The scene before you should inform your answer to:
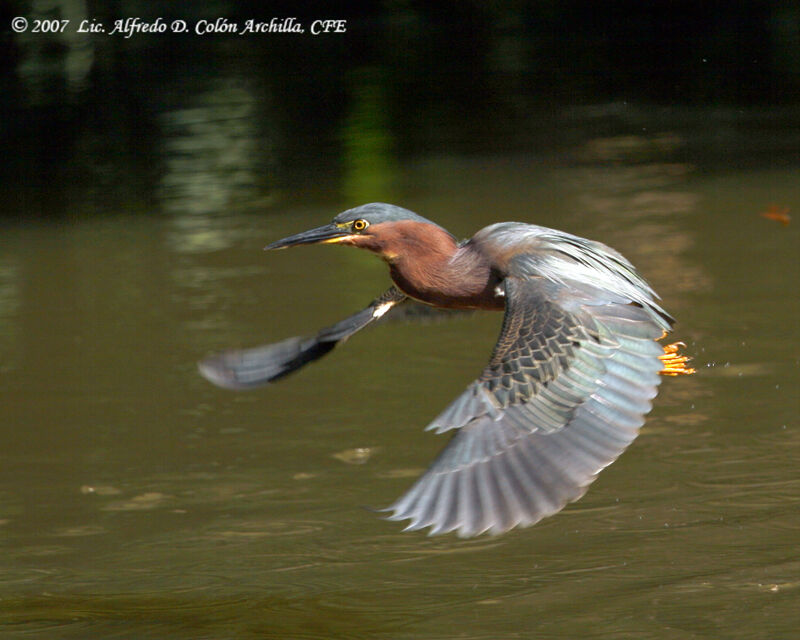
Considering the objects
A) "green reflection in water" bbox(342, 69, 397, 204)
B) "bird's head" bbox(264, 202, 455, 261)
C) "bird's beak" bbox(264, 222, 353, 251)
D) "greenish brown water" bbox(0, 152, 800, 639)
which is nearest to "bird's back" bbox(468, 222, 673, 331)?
"bird's head" bbox(264, 202, 455, 261)

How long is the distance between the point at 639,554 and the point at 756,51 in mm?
10691

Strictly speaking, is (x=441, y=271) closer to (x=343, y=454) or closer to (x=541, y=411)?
(x=541, y=411)

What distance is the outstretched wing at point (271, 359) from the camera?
5363 millimetres

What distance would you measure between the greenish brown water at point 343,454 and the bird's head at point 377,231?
3.58 ft

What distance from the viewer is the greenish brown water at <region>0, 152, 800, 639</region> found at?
4887 mm

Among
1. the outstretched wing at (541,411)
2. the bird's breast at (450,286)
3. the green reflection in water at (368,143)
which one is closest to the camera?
the outstretched wing at (541,411)

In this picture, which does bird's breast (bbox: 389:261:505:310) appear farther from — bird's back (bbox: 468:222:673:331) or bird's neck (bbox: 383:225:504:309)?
bird's back (bbox: 468:222:673:331)

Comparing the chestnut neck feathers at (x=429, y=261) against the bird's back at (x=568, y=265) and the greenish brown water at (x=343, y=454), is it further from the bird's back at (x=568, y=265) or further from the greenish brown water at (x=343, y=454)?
the greenish brown water at (x=343, y=454)

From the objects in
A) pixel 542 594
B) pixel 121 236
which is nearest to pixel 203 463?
pixel 542 594

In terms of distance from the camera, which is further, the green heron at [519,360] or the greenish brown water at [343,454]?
the greenish brown water at [343,454]

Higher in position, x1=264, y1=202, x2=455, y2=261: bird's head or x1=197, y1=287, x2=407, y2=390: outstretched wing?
x1=264, y1=202, x2=455, y2=261: bird's head

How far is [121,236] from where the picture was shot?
10.1 m

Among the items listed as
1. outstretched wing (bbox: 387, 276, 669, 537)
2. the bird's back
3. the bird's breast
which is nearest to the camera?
outstretched wing (bbox: 387, 276, 669, 537)

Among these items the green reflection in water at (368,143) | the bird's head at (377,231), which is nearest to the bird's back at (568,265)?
the bird's head at (377,231)
